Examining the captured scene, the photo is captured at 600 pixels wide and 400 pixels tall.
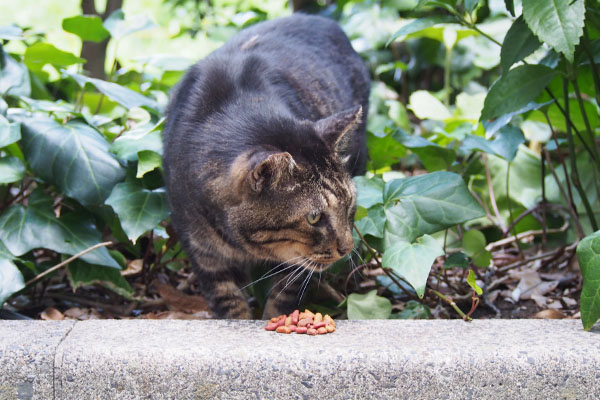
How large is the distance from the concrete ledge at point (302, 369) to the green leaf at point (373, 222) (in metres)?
0.54

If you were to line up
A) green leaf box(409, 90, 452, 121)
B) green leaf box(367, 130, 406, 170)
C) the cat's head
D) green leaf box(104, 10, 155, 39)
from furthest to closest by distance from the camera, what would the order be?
green leaf box(409, 90, 452, 121)
green leaf box(104, 10, 155, 39)
green leaf box(367, 130, 406, 170)
the cat's head

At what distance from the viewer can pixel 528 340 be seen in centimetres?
171

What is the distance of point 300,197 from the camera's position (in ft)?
6.48

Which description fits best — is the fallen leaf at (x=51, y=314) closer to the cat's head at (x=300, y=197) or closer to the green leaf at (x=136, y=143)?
the green leaf at (x=136, y=143)

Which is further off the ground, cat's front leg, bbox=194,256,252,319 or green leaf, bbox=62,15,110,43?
green leaf, bbox=62,15,110,43

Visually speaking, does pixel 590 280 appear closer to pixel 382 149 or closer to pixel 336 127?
pixel 336 127

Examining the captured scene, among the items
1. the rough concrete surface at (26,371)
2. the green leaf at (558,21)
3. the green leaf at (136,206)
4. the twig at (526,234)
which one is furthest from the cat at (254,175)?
the twig at (526,234)

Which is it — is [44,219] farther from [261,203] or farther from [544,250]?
[544,250]

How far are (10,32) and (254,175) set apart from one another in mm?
1471

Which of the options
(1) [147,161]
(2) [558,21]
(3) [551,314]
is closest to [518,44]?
(2) [558,21]

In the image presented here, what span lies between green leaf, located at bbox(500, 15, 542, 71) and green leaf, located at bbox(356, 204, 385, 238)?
60cm

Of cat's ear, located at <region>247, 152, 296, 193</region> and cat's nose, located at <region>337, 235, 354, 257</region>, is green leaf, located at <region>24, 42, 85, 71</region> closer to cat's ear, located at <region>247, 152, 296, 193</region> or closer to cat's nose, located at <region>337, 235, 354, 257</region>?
cat's ear, located at <region>247, 152, 296, 193</region>

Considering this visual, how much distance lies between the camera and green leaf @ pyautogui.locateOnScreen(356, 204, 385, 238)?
2.20 metres

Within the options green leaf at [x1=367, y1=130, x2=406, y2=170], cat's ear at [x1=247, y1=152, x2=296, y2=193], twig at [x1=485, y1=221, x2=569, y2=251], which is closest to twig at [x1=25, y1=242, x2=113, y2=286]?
cat's ear at [x1=247, y1=152, x2=296, y2=193]
